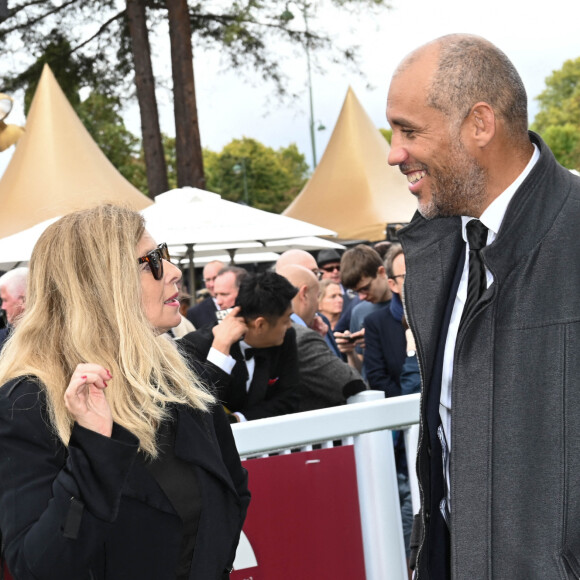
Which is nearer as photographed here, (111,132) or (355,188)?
(355,188)

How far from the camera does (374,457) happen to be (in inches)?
132

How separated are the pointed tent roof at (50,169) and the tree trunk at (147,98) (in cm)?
161

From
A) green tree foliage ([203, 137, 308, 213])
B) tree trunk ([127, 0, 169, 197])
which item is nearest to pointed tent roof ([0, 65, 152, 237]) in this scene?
tree trunk ([127, 0, 169, 197])

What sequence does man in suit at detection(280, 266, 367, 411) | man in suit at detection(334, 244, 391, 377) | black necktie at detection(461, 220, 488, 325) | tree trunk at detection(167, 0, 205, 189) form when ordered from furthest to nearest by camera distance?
tree trunk at detection(167, 0, 205, 189), man in suit at detection(334, 244, 391, 377), man in suit at detection(280, 266, 367, 411), black necktie at detection(461, 220, 488, 325)

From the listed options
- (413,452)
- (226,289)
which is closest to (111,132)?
(226,289)

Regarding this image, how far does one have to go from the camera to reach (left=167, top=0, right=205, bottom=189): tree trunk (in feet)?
48.7

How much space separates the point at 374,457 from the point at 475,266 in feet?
3.90

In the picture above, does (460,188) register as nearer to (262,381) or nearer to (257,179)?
(262,381)

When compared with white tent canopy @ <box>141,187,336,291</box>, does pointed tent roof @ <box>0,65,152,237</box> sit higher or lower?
higher

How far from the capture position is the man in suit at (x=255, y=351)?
4395 millimetres

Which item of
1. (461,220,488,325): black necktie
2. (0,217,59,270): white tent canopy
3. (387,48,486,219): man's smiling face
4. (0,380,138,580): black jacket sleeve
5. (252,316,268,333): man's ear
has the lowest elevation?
(252,316,268,333): man's ear

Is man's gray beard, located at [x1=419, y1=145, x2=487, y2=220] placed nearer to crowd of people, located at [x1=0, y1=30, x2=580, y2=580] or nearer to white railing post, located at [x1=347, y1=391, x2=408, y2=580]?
crowd of people, located at [x1=0, y1=30, x2=580, y2=580]

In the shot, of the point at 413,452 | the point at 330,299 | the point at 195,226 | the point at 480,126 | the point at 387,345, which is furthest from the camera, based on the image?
the point at 195,226

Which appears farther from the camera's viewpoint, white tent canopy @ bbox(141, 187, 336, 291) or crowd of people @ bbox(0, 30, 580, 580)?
white tent canopy @ bbox(141, 187, 336, 291)
